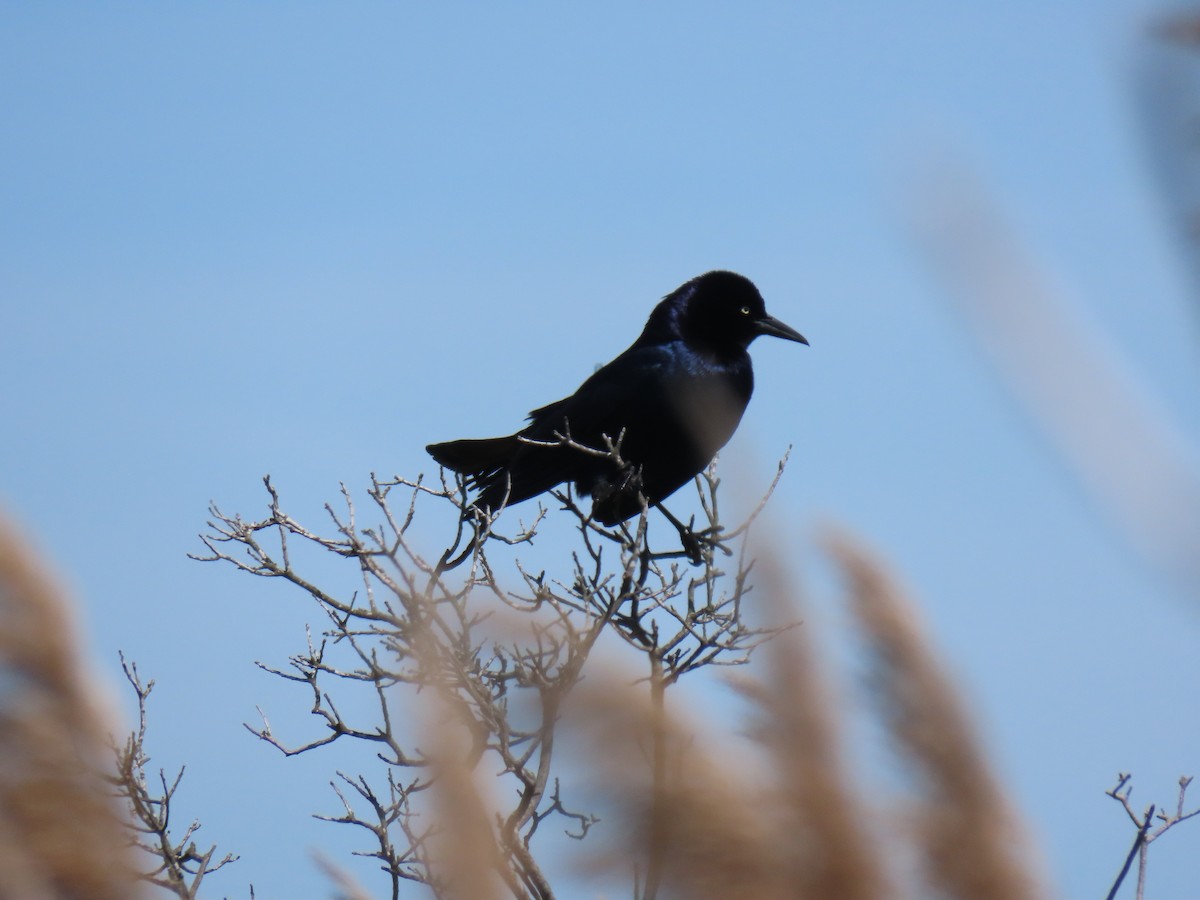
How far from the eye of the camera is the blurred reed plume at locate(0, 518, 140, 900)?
64.7 inches

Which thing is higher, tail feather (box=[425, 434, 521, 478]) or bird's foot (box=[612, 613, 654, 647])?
tail feather (box=[425, 434, 521, 478])

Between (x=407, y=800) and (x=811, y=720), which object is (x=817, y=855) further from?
(x=407, y=800)

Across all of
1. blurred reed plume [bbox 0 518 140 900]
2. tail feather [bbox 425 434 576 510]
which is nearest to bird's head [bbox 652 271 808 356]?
tail feather [bbox 425 434 576 510]

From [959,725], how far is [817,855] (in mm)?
129

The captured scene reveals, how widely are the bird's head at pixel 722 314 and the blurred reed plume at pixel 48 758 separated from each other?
17.5ft

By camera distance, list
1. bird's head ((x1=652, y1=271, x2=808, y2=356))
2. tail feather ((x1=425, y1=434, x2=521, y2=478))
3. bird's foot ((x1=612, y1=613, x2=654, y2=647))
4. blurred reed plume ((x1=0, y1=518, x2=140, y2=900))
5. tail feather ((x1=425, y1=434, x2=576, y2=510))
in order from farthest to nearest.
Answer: bird's head ((x1=652, y1=271, x2=808, y2=356)), tail feather ((x1=425, y1=434, x2=521, y2=478)), tail feather ((x1=425, y1=434, x2=576, y2=510)), bird's foot ((x1=612, y1=613, x2=654, y2=647)), blurred reed plume ((x1=0, y1=518, x2=140, y2=900))

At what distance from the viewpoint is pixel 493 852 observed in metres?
0.90

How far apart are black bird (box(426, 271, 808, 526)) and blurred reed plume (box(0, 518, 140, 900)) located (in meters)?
4.00

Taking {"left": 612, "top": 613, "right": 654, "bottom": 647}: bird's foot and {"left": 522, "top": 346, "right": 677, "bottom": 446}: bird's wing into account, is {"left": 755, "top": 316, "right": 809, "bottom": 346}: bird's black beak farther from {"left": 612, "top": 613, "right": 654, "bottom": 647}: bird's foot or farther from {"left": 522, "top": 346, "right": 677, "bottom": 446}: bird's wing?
{"left": 612, "top": 613, "right": 654, "bottom": 647}: bird's foot

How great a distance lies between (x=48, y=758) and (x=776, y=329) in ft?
18.8

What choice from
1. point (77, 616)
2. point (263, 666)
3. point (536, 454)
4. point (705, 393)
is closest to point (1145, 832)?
point (77, 616)

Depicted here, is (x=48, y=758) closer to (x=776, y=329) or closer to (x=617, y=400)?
(x=617, y=400)

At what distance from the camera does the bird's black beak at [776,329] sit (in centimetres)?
718

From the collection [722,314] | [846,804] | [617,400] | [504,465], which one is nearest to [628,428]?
[617,400]
